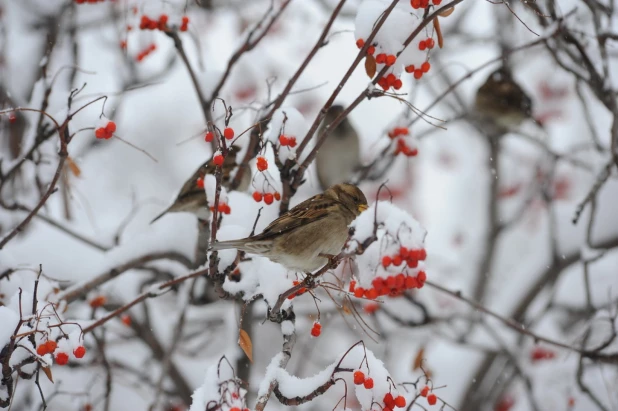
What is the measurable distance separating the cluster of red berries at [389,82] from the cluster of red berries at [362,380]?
101cm

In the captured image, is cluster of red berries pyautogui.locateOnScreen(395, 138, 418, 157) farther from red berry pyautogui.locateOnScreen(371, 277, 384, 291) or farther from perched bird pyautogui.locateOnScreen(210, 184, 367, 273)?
red berry pyautogui.locateOnScreen(371, 277, 384, 291)

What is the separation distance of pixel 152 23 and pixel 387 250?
5.47ft

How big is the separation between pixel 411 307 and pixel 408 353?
15.6 feet

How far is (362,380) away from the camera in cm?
188

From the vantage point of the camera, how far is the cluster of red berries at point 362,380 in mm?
1870

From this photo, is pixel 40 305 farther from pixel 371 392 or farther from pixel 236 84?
pixel 236 84

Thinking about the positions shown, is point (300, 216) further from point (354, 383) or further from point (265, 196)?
point (354, 383)

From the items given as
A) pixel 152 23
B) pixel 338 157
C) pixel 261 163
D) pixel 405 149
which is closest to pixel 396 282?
pixel 261 163

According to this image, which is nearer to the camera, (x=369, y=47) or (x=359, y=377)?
(x=359, y=377)

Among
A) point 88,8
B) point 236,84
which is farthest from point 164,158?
point 88,8

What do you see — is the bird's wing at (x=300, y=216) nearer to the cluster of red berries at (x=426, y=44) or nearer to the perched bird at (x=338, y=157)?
the cluster of red berries at (x=426, y=44)

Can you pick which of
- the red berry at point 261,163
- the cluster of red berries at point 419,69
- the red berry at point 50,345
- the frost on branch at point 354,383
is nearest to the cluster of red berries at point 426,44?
the cluster of red berries at point 419,69

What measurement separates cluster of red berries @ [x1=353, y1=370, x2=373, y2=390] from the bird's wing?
646mm

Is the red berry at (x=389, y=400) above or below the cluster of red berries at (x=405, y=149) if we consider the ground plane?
below
